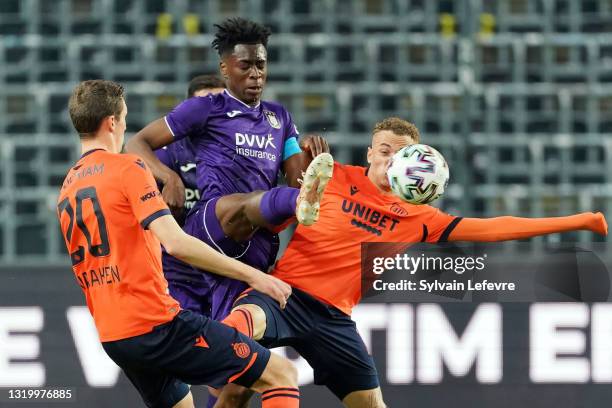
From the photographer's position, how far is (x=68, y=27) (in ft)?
36.0

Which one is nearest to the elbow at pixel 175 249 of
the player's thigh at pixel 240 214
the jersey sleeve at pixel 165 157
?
the player's thigh at pixel 240 214

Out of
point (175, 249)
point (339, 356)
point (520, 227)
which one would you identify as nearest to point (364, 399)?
point (339, 356)

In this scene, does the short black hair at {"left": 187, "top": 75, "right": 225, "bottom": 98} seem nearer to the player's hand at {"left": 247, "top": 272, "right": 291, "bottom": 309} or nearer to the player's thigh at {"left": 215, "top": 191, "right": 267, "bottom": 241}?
the player's thigh at {"left": 215, "top": 191, "right": 267, "bottom": 241}

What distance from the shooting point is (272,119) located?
5.88 m

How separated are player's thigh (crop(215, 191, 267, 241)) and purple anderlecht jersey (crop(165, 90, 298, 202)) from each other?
0.17m

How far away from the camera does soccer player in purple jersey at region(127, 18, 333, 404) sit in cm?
564

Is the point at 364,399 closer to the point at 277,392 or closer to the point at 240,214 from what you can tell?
the point at 277,392

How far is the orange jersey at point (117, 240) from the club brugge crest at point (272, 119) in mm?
1379

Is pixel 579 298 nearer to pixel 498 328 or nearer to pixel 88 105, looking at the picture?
pixel 498 328

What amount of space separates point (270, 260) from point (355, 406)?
84 cm

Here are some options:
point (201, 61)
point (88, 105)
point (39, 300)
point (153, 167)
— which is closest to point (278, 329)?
point (153, 167)

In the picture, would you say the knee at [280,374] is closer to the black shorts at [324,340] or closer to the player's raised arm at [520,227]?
the black shorts at [324,340]

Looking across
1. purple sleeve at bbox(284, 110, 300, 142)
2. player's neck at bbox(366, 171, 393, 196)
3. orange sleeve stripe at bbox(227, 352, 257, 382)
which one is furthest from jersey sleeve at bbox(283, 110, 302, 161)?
orange sleeve stripe at bbox(227, 352, 257, 382)

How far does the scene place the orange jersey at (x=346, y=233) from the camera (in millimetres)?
5770
